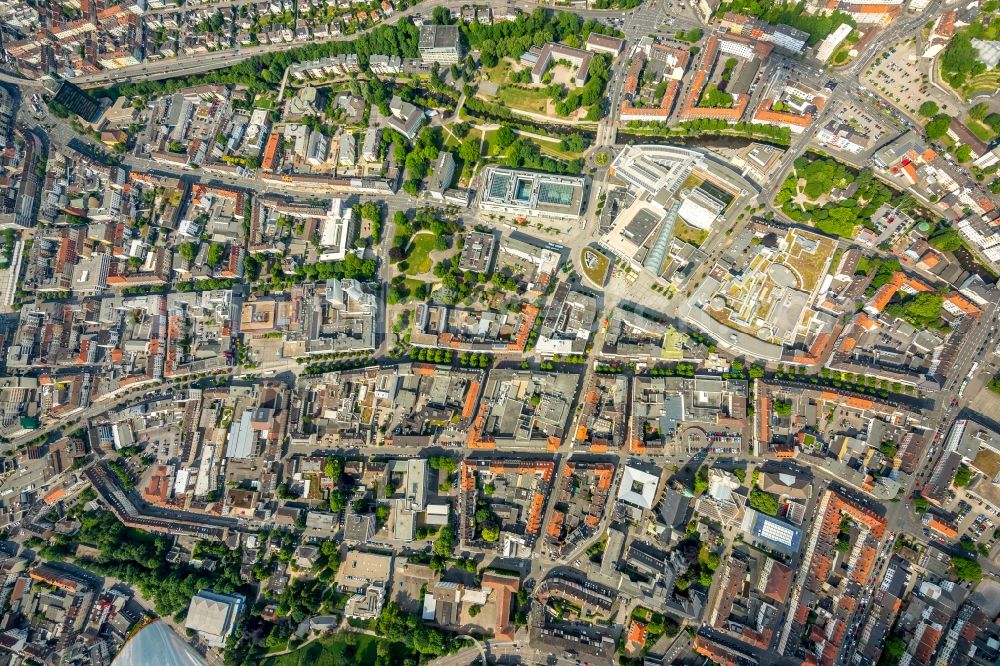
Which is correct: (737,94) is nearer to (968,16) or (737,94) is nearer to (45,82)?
(968,16)

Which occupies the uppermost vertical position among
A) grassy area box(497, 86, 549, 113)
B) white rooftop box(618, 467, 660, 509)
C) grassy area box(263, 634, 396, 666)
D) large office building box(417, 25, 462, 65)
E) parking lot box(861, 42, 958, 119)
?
parking lot box(861, 42, 958, 119)

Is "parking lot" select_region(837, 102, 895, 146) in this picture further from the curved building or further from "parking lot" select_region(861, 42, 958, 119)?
the curved building

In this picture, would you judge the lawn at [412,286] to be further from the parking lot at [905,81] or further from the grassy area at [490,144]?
the parking lot at [905,81]

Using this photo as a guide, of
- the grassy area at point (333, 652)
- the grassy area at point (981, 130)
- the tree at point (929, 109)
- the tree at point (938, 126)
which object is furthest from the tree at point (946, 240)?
the grassy area at point (333, 652)

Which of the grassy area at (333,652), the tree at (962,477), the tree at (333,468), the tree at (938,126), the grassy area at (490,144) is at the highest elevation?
the tree at (938,126)

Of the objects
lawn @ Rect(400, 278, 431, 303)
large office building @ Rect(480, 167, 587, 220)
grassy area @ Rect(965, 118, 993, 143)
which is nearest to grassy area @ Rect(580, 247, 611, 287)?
large office building @ Rect(480, 167, 587, 220)

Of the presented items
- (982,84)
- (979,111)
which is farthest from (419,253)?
(982,84)

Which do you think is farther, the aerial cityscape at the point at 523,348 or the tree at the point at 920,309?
the tree at the point at 920,309

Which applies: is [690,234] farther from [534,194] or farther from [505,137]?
[505,137]
